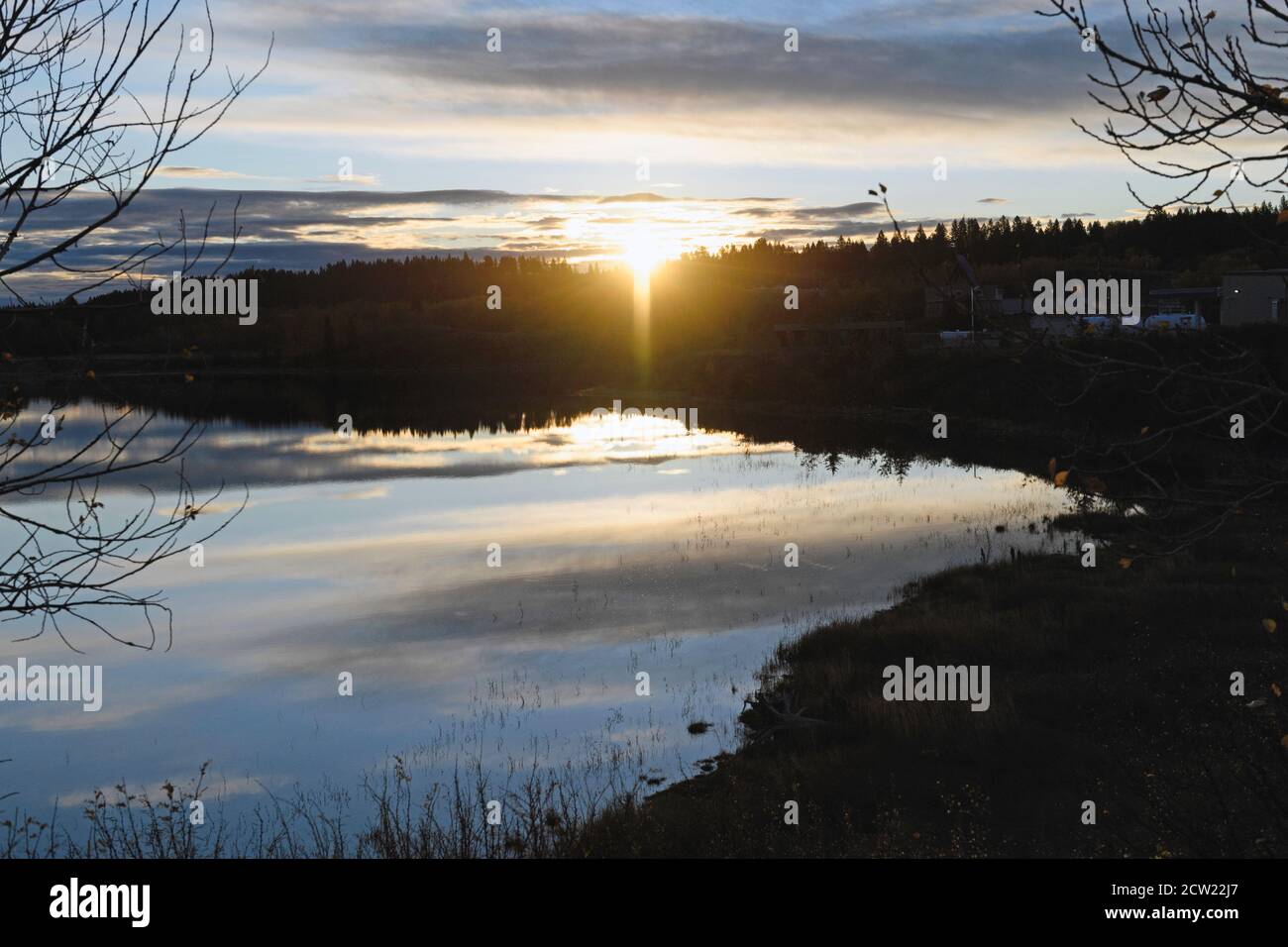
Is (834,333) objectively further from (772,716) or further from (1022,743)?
(1022,743)

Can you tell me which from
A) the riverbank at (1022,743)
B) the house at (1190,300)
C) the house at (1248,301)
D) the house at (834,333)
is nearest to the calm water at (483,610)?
the riverbank at (1022,743)

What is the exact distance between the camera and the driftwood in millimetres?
18969

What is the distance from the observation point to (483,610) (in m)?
29.9

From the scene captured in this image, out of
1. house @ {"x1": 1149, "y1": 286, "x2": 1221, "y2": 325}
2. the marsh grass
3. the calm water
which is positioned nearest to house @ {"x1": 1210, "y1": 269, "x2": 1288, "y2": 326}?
house @ {"x1": 1149, "y1": 286, "x2": 1221, "y2": 325}

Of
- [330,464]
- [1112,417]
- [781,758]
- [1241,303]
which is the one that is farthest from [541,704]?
[1241,303]

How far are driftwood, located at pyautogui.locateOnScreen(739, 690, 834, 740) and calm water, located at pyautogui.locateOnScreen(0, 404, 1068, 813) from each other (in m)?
0.64

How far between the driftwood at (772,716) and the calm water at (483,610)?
2.09ft

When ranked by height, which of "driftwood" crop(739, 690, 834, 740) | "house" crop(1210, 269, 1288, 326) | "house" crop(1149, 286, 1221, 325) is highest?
"house" crop(1149, 286, 1221, 325)

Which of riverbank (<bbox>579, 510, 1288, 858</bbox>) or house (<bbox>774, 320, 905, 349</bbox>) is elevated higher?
house (<bbox>774, 320, 905, 349</bbox>)

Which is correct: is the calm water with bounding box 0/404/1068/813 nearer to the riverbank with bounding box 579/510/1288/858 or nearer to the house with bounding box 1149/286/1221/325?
the riverbank with bounding box 579/510/1288/858

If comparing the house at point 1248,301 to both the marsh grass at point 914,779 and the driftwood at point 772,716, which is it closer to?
the marsh grass at point 914,779

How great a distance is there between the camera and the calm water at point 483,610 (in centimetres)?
2034

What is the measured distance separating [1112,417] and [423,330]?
132m

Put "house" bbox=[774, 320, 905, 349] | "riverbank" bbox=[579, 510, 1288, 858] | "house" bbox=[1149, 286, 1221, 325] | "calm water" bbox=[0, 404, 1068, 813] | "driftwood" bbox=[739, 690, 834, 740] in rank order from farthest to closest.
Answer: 1. "house" bbox=[774, 320, 905, 349]
2. "house" bbox=[1149, 286, 1221, 325]
3. "calm water" bbox=[0, 404, 1068, 813]
4. "driftwood" bbox=[739, 690, 834, 740]
5. "riverbank" bbox=[579, 510, 1288, 858]
